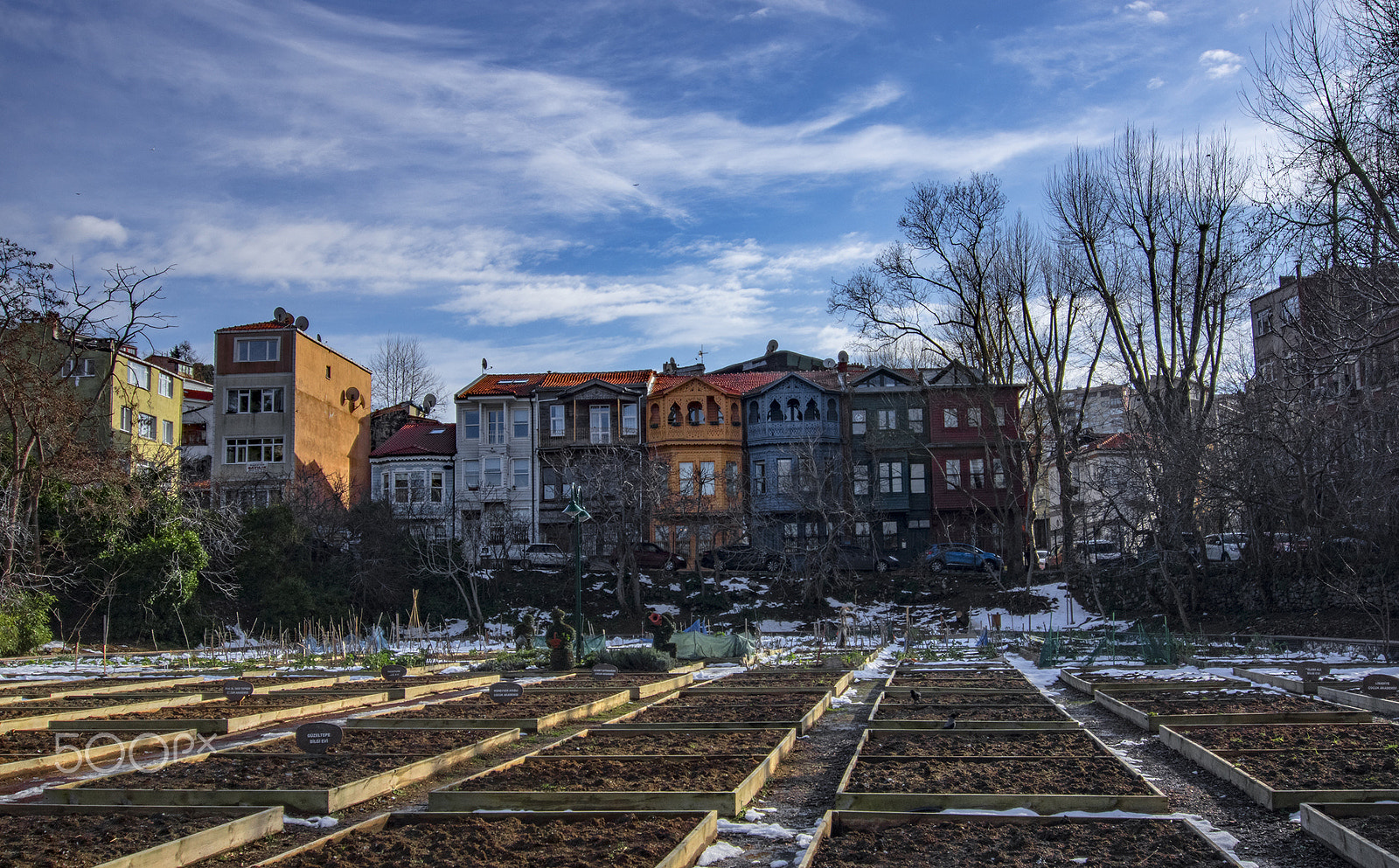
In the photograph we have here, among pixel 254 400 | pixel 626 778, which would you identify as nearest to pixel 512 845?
pixel 626 778

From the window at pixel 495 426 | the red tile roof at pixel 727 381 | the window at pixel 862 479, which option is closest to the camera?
the window at pixel 862 479

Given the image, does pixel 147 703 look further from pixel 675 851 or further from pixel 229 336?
pixel 229 336

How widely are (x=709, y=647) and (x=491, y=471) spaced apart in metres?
27.3

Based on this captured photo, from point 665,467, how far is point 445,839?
3691cm

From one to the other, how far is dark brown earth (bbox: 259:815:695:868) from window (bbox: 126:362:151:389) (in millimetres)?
44835

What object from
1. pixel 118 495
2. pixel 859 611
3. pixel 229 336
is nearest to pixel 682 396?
pixel 859 611

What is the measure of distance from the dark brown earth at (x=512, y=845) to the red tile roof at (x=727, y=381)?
41110 millimetres

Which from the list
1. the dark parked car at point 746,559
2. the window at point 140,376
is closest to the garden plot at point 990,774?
the dark parked car at point 746,559

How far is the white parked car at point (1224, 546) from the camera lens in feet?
102

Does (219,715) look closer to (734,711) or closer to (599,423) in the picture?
(734,711)

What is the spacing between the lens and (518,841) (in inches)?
259

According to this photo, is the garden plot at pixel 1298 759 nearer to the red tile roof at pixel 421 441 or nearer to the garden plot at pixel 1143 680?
the garden plot at pixel 1143 680

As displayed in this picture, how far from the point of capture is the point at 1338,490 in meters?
24.9

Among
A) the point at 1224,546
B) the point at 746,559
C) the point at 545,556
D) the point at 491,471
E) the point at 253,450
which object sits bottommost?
the point at 746,559
